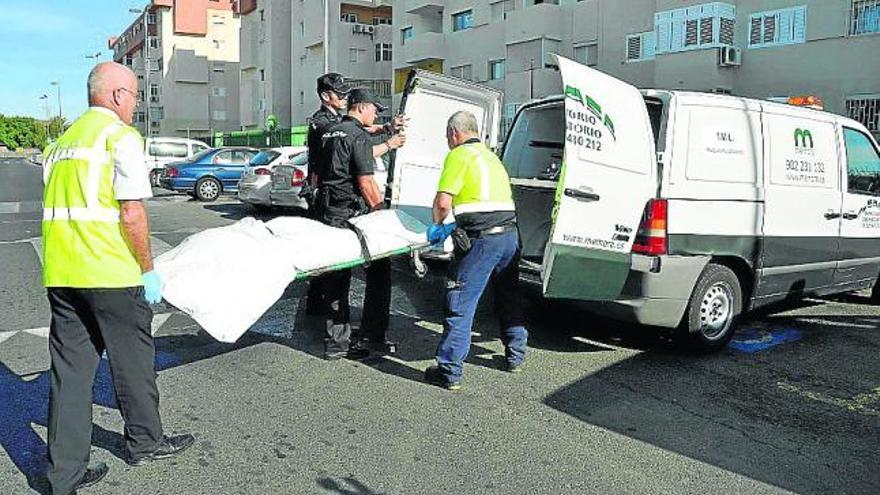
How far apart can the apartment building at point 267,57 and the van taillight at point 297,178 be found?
39.7 meters

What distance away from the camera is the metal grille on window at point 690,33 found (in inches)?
963

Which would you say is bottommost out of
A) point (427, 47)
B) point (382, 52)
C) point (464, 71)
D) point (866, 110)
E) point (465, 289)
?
point (465, 289)

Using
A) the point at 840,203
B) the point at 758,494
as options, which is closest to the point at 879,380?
the point at 840,203

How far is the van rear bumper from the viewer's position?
5.21m

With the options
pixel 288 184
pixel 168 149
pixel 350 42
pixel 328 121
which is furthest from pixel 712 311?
pixel 350 42

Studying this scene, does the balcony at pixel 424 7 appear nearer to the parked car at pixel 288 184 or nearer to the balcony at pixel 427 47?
the balcony at pixel 427 47

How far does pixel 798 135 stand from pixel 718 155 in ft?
3.57

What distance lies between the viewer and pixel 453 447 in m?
3.99

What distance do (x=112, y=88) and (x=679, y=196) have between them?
371 cm

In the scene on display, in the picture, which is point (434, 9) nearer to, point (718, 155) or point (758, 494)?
point (718, 155)

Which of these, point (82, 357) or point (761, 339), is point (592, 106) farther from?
point (82, 357)

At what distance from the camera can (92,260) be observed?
3365 mm

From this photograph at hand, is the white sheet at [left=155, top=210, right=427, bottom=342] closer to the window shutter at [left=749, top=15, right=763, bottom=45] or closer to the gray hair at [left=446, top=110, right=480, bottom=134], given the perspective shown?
the gray hair at [left=446, top=110, right=480, bottom=134]

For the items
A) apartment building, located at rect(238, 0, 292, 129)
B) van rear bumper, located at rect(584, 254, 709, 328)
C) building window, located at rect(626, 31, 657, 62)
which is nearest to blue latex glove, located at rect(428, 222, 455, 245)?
van rear bumper, located at rect(584, 254, 709, 328)
